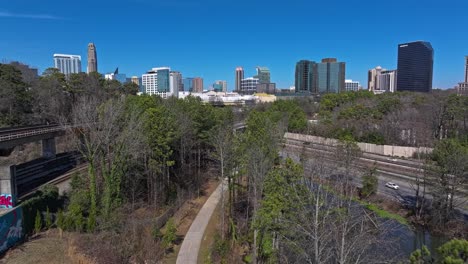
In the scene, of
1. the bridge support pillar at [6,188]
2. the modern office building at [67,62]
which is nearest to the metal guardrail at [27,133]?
the bridge support pillar at [6,188]

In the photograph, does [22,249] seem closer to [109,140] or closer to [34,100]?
[109,140]

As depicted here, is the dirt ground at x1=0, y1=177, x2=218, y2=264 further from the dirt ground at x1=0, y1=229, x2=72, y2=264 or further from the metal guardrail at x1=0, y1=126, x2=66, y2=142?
the metal guardrail at x1=0, y1=126, x2=66, y2=142

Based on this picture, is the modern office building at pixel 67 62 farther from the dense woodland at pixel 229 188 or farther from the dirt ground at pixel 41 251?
the dirt ground at pixel 41 251

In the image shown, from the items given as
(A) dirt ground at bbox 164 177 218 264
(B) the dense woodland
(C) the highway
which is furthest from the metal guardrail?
(C) the highway

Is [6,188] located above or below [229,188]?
above

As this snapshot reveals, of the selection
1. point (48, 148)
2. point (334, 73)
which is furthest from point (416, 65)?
point (48, 148)

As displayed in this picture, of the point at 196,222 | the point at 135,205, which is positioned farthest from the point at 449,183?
the point at 135,205

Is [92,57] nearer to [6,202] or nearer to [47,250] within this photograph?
[6,202]
